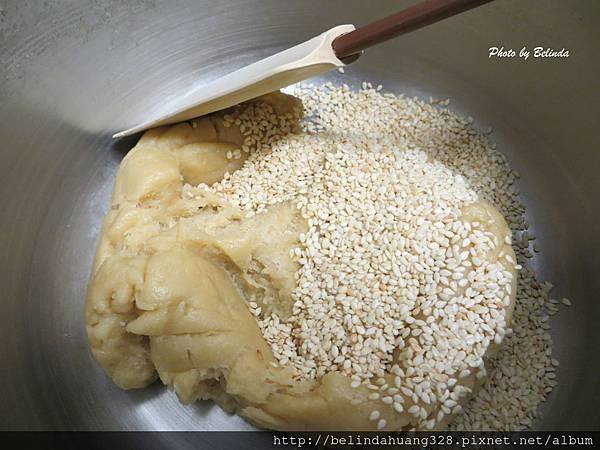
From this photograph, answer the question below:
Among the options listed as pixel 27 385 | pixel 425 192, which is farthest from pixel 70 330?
pixel 425 192

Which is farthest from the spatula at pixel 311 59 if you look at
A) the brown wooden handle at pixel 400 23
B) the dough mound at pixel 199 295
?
the dough mound at pixel 199 295

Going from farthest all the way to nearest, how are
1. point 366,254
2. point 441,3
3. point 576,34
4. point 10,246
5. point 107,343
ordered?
point 576,34
point 10,246
point 366,254
point 107,343
point 441,3

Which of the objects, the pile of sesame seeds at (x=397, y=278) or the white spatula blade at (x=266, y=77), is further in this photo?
the white spatula blade at (x=266, y=77)

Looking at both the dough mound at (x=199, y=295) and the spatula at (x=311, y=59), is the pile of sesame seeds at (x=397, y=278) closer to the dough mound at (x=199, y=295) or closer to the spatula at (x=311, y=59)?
the dough mound at (x=199, y=295)

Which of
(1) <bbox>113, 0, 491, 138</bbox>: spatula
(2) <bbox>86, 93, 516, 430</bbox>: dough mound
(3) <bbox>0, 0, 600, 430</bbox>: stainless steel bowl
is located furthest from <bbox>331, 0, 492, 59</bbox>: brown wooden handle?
(3) <bbox>0, 0, 600, 430</bbox>: stainless steel bowl

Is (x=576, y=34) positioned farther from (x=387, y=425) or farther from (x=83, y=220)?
(x=83, y=220)

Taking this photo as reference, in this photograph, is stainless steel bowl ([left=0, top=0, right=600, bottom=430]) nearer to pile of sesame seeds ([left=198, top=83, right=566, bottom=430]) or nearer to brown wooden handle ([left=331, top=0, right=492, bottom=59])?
pile of sesame seeds ([left=198, top=83, right=566, bottom=430])
